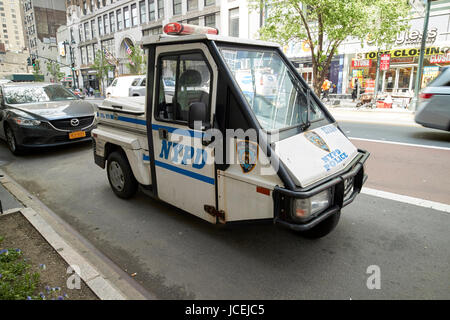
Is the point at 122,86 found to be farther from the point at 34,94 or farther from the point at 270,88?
the point at 270,88

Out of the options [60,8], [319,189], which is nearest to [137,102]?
[319,189]

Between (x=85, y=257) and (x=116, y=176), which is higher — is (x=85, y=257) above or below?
below

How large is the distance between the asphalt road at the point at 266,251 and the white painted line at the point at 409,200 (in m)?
0.16

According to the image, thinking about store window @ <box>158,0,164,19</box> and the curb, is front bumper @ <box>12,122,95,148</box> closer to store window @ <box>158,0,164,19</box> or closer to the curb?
the curb

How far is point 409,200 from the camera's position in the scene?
4.75m

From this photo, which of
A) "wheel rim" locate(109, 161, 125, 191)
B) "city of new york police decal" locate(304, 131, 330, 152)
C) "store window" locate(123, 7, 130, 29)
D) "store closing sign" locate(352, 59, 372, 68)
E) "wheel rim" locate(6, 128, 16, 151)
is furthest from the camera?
"store window" locate(123, 7, 130, 29)

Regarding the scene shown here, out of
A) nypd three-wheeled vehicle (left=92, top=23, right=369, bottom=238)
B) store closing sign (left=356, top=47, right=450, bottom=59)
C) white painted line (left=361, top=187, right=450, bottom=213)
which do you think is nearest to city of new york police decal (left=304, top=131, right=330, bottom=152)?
nypd three-wheeled vehicle (left=92, top=23, right=369, bottom=238)

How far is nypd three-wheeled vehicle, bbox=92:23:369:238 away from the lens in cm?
277

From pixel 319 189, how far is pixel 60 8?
94265mm

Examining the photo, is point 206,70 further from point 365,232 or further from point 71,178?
point 71,178

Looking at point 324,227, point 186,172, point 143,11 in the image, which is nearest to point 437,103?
point 324,227

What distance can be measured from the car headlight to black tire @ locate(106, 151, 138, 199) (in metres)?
2.80

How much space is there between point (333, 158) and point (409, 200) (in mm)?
2487

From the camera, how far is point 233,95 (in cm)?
293
